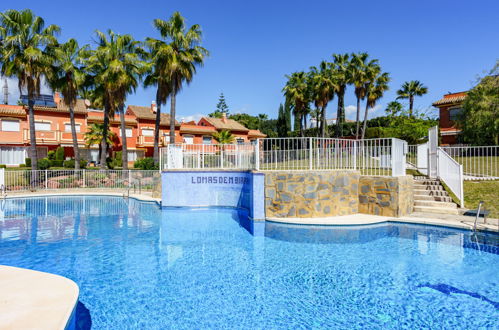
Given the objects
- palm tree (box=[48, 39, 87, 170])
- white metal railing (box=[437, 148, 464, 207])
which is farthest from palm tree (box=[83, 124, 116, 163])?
white metal railing (box=[437, 148, 464, 207])

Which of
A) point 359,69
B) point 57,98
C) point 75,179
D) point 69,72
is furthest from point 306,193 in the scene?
point 57,98

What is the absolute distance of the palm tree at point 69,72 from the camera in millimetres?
23122

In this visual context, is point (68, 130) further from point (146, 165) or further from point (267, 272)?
point (267, 272)

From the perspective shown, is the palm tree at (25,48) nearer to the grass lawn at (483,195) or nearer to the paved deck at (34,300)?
the paved deck at (34,300)

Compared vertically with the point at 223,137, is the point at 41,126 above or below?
above

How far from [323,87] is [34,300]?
30780mm

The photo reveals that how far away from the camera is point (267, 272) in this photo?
6598 mm

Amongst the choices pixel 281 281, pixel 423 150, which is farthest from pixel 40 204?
pixel 423 150

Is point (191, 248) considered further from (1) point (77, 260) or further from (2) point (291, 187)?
(2) point (291, 187)

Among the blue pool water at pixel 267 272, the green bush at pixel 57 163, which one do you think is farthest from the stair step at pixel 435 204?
the green bush at pixel 57 163

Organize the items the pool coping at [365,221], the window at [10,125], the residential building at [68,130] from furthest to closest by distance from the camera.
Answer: the residential building at [68,130] < the window at [10,125] < the pool coping at [365,221]

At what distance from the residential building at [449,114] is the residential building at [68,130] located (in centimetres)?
2534

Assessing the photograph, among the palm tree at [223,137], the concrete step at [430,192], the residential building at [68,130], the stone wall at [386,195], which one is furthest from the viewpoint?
→ the palm tree at [223,137]

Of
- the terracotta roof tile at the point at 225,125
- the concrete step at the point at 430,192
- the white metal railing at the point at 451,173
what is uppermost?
the terracotta roof tile at the point at 225,125
